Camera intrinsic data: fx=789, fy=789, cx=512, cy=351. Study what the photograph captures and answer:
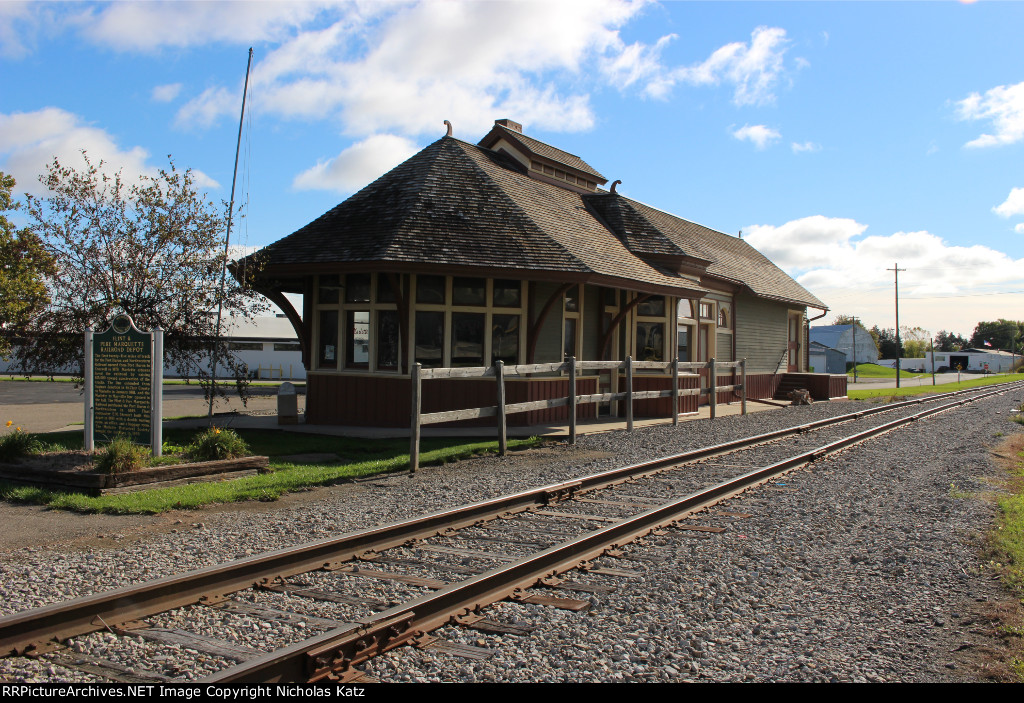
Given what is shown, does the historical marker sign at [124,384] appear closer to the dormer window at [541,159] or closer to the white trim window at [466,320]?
the white trim window at [466,320]

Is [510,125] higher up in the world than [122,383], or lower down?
higher up

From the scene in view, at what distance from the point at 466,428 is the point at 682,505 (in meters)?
7.78

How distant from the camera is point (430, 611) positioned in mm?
4375

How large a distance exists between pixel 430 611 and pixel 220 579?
1.43 metres

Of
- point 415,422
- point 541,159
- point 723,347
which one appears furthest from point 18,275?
point 723,347

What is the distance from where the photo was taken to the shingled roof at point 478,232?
14.4 meters

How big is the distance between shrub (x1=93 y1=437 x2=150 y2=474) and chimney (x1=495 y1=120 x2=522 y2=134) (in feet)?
51.3

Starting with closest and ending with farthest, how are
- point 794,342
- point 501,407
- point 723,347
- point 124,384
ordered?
point 124,384 < point 501,407 < point 723,347 < point 794,342

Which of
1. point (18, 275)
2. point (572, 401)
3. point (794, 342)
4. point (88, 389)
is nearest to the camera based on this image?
point (88, 389)

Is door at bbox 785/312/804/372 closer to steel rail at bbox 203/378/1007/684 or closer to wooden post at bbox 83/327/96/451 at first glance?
steel rail at bbox 203/378/1007/684

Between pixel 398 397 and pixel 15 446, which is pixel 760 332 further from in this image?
pixel 15 446

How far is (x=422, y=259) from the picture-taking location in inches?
544

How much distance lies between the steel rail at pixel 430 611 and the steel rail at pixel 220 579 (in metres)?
1.12

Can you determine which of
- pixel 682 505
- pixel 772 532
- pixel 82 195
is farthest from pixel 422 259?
pixel 772 532
